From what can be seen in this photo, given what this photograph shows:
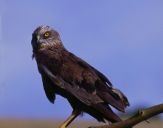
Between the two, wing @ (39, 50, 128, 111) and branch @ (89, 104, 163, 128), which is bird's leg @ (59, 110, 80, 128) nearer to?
wing @ (39, 50, 128, 111)

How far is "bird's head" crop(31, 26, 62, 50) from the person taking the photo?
265 inches

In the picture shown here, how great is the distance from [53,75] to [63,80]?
0.15m

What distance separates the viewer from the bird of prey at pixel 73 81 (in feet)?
18.8

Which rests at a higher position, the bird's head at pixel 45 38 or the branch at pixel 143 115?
the bird's head at pixel 45 38

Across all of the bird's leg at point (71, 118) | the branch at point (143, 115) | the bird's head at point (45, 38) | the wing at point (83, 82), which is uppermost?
the bird's head at point (45, 38)

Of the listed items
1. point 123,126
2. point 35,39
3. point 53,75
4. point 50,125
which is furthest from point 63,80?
point 50,125

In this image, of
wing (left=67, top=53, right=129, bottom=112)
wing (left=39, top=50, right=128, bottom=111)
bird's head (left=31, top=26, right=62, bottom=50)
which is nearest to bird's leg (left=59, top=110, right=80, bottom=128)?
wing (left=39, top=50, right=128, bottom=111)

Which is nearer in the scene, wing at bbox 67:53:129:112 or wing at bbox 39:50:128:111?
wing at bbox 67:53:129:112

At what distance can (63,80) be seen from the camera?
20.9ft

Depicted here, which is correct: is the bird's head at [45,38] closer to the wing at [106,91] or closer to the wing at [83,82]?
the wing at [83,82]

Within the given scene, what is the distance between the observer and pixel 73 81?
245 inches

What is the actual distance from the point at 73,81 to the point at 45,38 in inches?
33.2

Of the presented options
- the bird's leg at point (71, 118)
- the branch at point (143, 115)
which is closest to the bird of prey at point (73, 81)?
the bird's leg at point (71, 118)

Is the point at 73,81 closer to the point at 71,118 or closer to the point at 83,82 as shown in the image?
the point at 83,82
